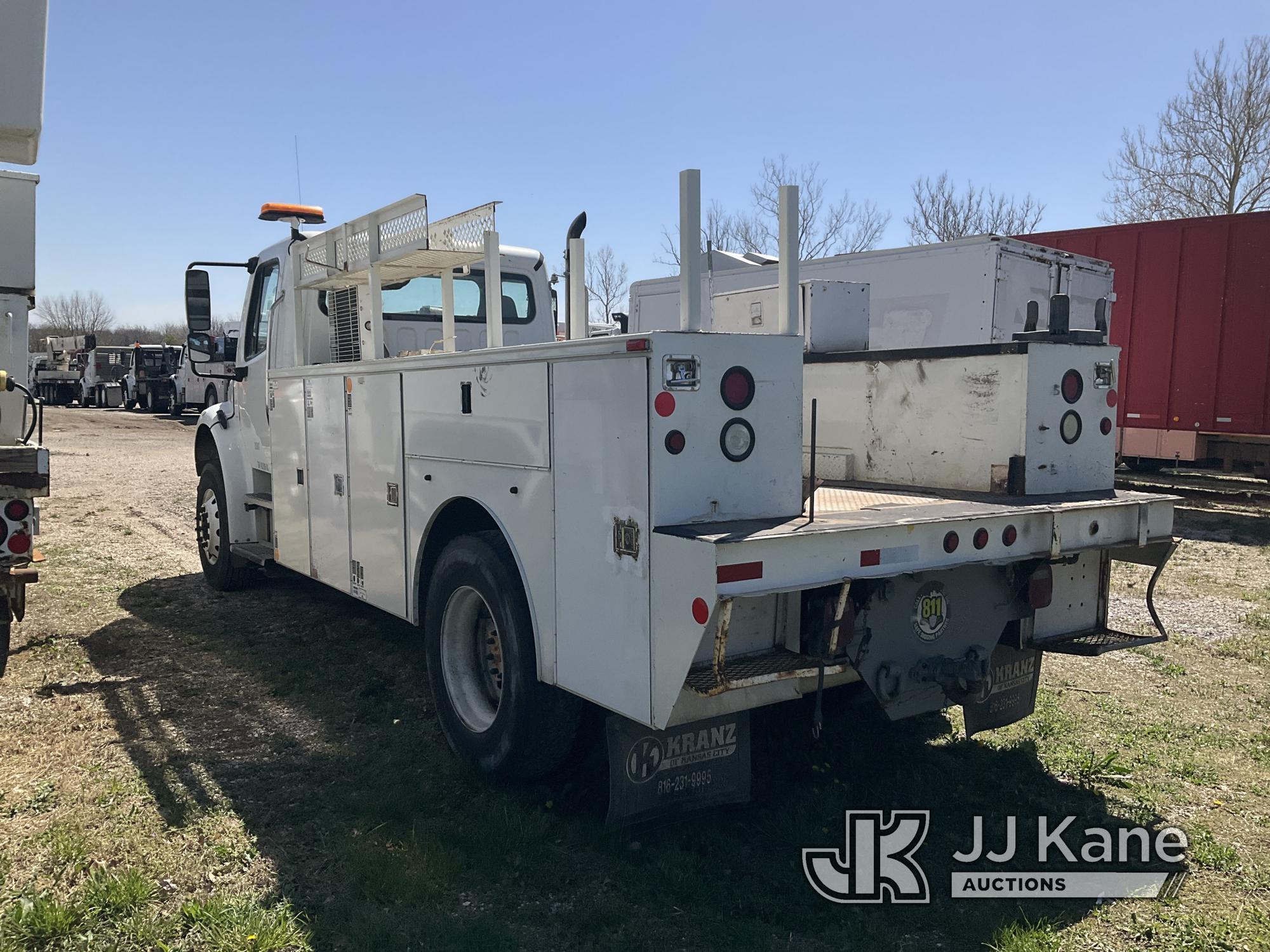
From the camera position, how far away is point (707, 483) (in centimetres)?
333

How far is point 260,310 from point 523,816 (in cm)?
477

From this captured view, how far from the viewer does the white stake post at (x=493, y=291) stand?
13.9ft

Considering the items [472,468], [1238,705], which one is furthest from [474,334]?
[1238,705]

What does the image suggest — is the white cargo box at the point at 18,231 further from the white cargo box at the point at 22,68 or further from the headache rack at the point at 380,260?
the headache rack at the point at 380,260

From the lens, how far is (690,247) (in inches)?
130

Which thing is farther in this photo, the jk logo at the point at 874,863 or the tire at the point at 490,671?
the tire at the point at 490,671

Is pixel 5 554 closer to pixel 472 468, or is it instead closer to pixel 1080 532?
pixel 472 468

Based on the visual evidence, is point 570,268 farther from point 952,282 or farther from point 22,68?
point 952,282

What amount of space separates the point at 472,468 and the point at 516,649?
818 millimetres

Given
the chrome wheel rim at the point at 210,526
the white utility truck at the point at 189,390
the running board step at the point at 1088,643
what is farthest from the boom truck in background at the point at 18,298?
the white utility truck at the point at 189,390

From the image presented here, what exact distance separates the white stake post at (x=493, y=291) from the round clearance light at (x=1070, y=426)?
8.34 ft

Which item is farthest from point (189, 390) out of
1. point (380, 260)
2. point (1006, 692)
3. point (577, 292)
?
point (1006, 692)

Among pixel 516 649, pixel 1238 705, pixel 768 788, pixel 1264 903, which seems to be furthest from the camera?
pixel 1238 705

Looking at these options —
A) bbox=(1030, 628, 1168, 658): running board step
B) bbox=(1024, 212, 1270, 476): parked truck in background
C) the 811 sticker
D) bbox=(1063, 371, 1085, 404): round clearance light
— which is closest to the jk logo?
the 811 sticker
